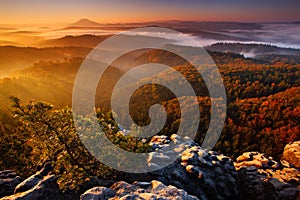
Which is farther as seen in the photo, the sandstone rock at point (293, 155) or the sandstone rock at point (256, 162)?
the sandstone rock at point (293, 155)

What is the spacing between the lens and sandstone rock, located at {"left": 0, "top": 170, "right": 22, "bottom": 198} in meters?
9.09

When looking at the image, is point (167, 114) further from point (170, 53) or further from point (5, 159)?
point (170, 53)

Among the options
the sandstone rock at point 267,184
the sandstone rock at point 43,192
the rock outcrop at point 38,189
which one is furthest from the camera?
the sandstone rock at point 267,184

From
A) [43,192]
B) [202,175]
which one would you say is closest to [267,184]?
[202,175]

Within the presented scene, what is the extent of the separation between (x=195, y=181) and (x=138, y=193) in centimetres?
550

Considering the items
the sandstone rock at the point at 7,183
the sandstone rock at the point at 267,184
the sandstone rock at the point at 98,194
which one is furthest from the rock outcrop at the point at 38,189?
the sandstone rock at the point at 267,184

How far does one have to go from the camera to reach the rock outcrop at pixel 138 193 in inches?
293

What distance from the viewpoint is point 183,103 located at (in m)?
33.4

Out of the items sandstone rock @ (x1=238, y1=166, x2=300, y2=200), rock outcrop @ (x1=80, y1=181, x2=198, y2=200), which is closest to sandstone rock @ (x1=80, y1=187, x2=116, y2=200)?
rock outcrop @ (x1=80, y1=181, x2=198, y2=200)

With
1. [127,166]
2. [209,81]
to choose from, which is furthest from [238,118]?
[209,81]

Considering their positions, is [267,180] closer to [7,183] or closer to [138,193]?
[138,193]

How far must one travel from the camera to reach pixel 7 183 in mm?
9398

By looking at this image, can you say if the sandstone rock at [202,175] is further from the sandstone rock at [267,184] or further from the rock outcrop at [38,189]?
the rock outcrop at [38,189]

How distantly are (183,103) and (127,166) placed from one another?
79.9ft
